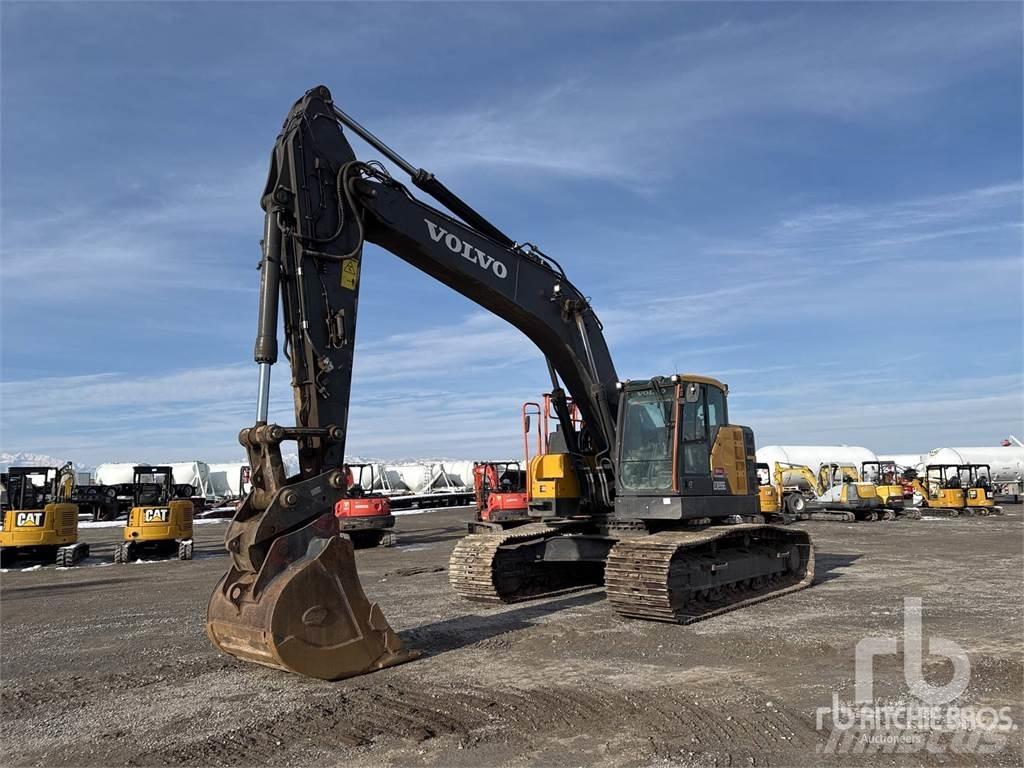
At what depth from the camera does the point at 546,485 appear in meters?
11.7

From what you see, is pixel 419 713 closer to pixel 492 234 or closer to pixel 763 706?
pixel 763 706

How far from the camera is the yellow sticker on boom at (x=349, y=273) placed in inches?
324

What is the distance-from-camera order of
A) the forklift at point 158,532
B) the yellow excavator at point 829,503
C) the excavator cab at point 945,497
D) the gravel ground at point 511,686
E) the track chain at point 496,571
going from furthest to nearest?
the excavator cab at point 945,497 < the yellow excavator at point 829,503 < the forklift at point 158,532 < the track chain at point 496,571 < the gravel ground at point 511,686

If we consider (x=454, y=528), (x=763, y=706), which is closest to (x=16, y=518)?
A: (x=454, y=528)

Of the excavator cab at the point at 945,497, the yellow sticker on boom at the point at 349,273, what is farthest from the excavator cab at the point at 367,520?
the excavator cab at the point at 945,497

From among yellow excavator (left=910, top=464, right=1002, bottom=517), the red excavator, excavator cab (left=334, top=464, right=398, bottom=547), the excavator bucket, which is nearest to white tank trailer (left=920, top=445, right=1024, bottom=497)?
yellow excavator (left=910, top=464, right=1002, bottom=517)

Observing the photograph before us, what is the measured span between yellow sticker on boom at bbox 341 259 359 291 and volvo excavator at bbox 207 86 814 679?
15mm

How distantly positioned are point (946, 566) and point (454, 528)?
62.6 feet

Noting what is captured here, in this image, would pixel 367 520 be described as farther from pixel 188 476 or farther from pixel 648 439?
pixel 188 476

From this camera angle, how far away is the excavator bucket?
261 inches

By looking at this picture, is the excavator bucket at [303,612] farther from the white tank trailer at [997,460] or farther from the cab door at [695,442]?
the white tank trailer at [997,460]

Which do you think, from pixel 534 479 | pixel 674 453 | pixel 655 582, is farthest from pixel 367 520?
pixel 655 582

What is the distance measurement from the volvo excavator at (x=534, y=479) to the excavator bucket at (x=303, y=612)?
0.05ft

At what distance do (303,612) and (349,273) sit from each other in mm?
3501
